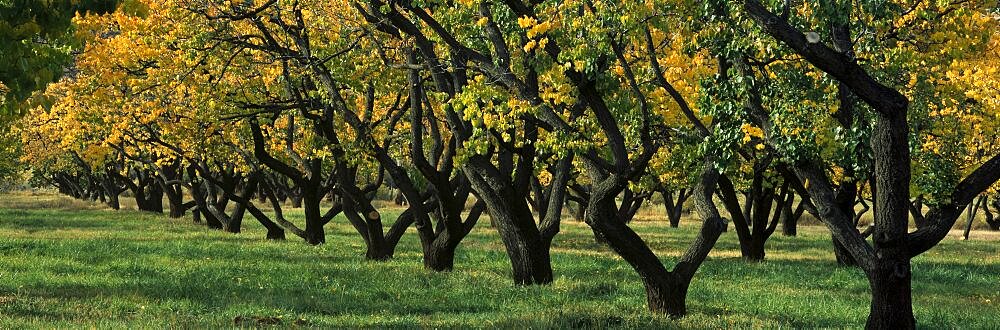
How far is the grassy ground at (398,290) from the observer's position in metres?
13.1

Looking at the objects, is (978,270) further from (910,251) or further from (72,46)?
(72,46)

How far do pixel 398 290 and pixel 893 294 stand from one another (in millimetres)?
8349

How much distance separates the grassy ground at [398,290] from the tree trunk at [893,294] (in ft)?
7.35

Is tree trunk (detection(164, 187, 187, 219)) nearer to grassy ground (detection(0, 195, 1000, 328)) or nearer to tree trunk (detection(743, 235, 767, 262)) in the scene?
grassy ground (detection(0, 195, 1000, 328))

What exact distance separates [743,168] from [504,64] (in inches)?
454

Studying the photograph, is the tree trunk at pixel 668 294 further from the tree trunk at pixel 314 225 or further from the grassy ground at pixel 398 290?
the tree trunk at pixel 314 225

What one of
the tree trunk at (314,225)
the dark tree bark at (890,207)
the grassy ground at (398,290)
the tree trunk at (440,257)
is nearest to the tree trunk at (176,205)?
the grassy ground at (398,290)

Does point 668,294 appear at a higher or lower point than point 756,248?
lower

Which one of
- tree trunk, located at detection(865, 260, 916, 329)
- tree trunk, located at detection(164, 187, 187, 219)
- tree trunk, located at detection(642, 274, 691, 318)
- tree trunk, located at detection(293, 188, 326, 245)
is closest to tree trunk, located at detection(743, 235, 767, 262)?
tree trunk, located at detection(293, 188, 326, 245)

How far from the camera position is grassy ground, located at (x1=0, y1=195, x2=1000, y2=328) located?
1312cm

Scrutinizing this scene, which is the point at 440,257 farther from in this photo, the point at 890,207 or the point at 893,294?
the point at 890,207

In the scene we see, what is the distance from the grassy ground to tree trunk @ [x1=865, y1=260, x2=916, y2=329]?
7.35ft

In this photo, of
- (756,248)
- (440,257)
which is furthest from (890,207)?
(756,248)

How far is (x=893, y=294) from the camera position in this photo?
11.2 meters
